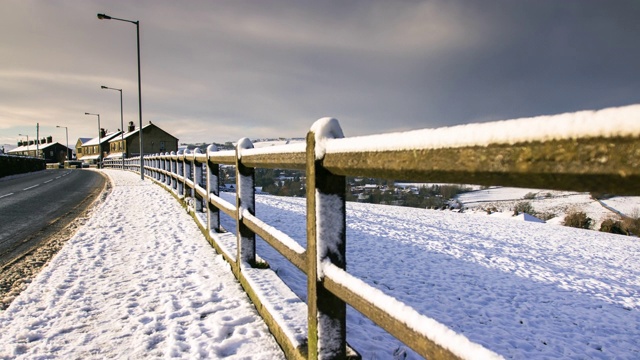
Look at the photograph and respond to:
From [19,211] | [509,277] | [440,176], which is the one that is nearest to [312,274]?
[440,176]

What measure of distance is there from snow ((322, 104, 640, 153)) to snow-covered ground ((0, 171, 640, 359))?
1.98 meters

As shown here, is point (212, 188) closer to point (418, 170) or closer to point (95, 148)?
point (418, 170)

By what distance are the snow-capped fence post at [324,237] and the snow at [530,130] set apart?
648 millimetres

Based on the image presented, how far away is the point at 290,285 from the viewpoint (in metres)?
4.23

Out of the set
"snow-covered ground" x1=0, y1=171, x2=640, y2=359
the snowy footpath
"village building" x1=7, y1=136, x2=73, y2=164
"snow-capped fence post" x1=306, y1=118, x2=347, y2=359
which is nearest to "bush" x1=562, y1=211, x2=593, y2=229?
"snow-covered ground" x1=0, y1=171, x2=640, y2=359

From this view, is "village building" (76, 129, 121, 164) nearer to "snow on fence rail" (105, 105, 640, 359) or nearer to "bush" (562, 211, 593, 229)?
"bush" (562, 211, 593, 229)

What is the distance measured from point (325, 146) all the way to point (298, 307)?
1.50m

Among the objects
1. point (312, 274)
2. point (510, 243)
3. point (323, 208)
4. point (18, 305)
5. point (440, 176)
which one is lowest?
point (510, 243)

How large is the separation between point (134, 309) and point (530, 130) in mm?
3429

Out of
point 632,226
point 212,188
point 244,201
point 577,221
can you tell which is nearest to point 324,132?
point 244,201

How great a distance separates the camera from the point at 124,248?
5.26m

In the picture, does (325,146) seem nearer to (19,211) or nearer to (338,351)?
(338,351)

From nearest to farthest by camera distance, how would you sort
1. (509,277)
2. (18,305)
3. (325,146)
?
(325,146) < (18,305) < (509,277)

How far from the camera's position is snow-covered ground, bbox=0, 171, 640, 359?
2826 millimetres
